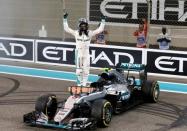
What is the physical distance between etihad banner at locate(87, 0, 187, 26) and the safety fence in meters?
4.66

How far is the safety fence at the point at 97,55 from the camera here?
15680 mm

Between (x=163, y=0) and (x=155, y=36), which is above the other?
(x=163, y=0)

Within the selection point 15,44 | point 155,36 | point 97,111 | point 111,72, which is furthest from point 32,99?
point 155,36

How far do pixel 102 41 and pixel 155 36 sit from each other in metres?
2.62

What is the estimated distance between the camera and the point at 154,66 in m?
16.0

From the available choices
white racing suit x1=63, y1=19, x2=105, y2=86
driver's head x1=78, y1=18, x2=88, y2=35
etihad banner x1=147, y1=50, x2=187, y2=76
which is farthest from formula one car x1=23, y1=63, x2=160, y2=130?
etihad banner x1=147, y1=50, x2=187, y2=76

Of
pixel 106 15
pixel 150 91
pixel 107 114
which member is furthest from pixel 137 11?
pixel 107 114

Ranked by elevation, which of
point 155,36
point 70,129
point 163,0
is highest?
point 163,0

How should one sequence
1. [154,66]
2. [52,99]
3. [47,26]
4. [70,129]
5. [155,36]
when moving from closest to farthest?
[70,129], [52,99], [154,66], [155,36], [47,26]

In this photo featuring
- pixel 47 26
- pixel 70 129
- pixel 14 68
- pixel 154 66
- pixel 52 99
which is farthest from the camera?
pixel 47 26

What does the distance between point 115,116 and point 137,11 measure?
1156 centimetres

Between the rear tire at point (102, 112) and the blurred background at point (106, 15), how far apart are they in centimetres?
904

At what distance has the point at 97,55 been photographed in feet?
55.9

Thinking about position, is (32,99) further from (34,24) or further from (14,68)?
(34,24)
